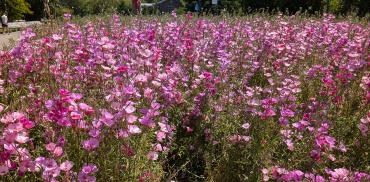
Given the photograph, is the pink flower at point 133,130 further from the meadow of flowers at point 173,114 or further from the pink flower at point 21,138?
the pink flower at point 21,138

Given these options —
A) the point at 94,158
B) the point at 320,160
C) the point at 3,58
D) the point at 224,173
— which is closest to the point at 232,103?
the point at 224,173

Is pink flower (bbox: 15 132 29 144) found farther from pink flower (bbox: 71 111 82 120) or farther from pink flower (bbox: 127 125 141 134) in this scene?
pink flower (bbox: 127 125 141 134)

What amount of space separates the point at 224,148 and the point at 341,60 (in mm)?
2534

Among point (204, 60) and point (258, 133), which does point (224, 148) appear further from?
point (204, 60)

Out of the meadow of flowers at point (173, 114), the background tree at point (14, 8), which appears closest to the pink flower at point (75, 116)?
the meadow of flowers at point (173, 114)

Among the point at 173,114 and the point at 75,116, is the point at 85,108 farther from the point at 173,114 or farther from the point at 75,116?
the point at 173,114

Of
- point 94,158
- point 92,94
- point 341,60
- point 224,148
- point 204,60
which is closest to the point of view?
point 94,158

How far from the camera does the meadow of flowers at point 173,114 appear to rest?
2543 mm

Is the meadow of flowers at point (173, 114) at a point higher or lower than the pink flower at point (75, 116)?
lower

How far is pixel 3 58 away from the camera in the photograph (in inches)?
163

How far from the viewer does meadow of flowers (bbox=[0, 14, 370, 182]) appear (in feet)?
8.34

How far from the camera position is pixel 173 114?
3955 mm

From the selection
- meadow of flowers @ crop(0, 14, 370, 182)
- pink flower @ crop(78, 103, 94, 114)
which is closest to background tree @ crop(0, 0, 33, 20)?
meadow of flowers @ crop(0, 14, 370, 182)

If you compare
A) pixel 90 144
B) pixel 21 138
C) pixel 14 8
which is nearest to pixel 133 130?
pixel 90 144
